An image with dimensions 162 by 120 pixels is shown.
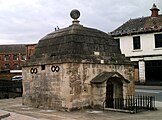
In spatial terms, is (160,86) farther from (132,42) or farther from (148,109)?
(148,109)

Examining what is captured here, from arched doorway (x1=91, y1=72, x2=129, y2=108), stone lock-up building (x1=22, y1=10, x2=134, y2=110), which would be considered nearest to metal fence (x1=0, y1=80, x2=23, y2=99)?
stone lock-up building (x1=22, y1=10, x2=134, y2=110)

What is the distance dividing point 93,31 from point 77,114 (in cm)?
587

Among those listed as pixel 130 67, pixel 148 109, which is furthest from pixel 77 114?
pixel 130 67

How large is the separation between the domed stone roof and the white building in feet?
59.1

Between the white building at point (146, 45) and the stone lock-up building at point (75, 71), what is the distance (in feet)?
58.5

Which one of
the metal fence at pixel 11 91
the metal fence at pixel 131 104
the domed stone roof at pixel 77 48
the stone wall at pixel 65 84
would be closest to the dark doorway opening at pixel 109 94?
the metal fence at pixel 131 104

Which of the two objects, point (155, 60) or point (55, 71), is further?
point (155, 60)

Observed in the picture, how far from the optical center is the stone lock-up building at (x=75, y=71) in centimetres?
1599

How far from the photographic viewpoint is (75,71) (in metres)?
16.0

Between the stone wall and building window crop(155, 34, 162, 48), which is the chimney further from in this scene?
the stone wall

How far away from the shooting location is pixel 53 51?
17.4 m

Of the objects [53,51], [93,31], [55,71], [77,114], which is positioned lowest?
[77,114]

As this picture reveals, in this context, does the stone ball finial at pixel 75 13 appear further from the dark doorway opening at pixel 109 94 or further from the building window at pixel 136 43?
the building window at pixel 136 43

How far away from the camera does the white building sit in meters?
35.3
